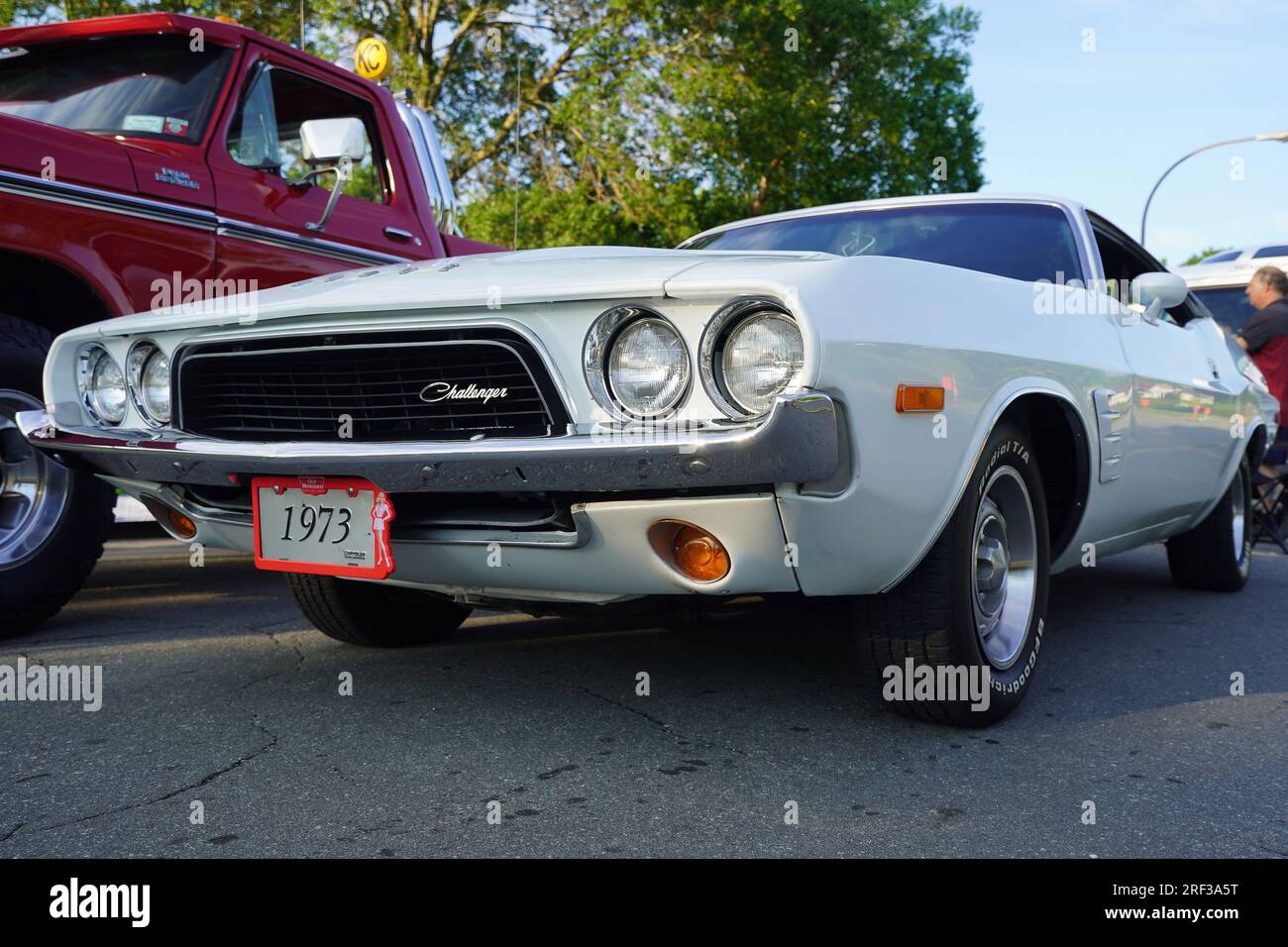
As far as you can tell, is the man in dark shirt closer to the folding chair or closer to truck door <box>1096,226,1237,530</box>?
the folding chair

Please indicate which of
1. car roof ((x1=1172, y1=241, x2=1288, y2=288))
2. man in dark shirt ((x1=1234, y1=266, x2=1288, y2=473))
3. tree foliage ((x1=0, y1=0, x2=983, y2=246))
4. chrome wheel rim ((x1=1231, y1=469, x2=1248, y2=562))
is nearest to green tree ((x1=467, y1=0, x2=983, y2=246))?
tree foliage ((x1=0, y1=0, x2=983, y2=246))

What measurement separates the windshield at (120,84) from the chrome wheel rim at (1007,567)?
3.14 m

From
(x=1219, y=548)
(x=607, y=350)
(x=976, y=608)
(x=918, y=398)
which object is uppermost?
(x=607, y=350)

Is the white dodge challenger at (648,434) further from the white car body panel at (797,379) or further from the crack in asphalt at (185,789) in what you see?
the crack in asphalt at (185,789)

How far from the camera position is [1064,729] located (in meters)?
2.90

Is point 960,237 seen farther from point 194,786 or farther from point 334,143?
point 194,786

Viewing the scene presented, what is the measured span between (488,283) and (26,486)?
206 cm

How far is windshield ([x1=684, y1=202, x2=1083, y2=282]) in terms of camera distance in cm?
359

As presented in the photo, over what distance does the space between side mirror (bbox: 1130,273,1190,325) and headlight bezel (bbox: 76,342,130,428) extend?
10.1 ft

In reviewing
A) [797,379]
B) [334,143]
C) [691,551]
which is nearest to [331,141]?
[334,143]

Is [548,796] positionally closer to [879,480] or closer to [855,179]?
[879,480]

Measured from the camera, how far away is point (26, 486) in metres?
3.77

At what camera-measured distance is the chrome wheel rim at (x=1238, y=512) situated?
515 centimetres
